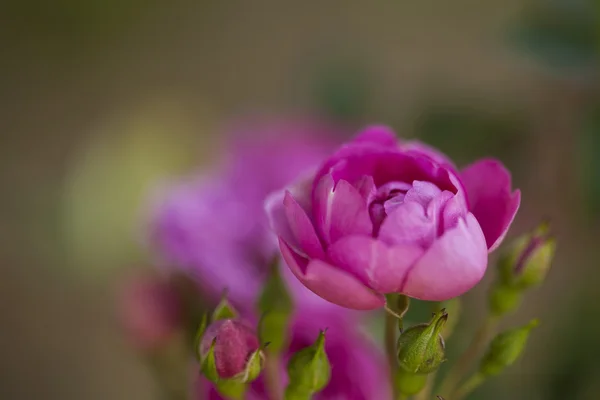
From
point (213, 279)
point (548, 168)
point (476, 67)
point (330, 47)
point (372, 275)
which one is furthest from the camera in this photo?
point (476, 67)

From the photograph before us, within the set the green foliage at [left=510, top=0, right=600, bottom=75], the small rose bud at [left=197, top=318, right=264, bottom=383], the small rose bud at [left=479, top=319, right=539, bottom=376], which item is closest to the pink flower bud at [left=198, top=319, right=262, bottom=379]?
the small rose bud at [left=197, top=318, right=264, bottom=383]

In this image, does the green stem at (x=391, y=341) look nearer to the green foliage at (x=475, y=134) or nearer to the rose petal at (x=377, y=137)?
the rose petal at (x=377, y=137)

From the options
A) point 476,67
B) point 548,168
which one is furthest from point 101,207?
point 476,67

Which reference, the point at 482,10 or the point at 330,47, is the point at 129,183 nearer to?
the point at 330,47

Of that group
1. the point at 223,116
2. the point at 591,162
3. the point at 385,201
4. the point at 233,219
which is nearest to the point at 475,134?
the point at 591,162

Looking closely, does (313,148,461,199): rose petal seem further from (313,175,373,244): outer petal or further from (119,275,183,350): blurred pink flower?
(119,275,183,350): blurred pink flower

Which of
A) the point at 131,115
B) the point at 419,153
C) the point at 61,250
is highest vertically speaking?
the point at 419,153
